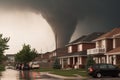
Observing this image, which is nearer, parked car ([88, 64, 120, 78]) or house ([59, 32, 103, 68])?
parked car ([88, 64, 120, 78])

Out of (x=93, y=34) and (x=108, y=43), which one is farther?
(x=93, y=34)

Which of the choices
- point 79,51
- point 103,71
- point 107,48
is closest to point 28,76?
point 103,71

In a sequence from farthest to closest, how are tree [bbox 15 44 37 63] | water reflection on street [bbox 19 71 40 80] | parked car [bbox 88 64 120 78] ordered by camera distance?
tree [bbox 15 44 37 63]
parked car [bbox 88 64 120 78]
water reflection on street [bbox 19 71 40 80]

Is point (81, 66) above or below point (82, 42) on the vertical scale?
below

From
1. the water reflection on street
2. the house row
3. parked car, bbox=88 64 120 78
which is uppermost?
the house row

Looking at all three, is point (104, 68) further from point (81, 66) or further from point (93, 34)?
point (93, 34)

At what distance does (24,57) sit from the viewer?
12344cm

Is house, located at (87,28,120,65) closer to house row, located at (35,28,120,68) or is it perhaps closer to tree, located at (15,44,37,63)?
house row, located at (35,28,120,68)

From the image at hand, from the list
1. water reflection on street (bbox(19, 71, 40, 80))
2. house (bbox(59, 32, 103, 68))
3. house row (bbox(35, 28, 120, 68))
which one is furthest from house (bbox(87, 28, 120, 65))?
water reflection on street (bbox(19, 71, 40, 80))

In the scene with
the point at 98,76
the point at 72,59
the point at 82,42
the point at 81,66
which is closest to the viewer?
the point at 98,76

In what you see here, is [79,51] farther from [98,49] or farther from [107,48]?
[107,48]

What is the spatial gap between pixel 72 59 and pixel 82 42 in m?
7.81

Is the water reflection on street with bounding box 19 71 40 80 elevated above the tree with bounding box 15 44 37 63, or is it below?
below

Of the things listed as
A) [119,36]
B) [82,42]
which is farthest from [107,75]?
[82,42]
